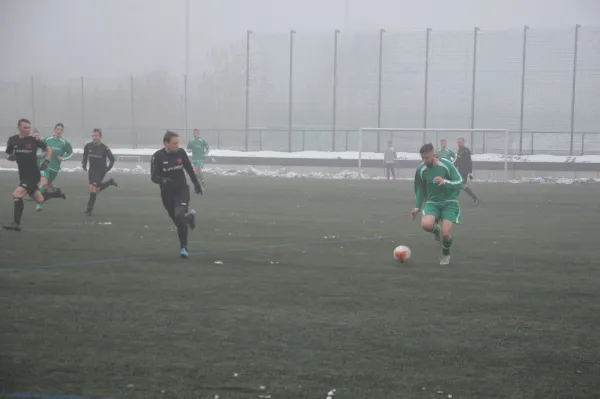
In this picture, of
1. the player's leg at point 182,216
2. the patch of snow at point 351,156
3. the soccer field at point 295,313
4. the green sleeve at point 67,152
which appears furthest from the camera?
the patch of snow at point 351,156

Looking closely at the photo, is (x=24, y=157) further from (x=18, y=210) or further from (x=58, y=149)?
(x=58, y=149)

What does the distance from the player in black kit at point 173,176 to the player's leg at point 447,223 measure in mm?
3699

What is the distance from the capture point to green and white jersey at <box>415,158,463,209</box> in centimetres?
1290

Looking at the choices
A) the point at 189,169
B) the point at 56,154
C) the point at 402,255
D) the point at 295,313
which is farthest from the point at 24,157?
the point at 295,313

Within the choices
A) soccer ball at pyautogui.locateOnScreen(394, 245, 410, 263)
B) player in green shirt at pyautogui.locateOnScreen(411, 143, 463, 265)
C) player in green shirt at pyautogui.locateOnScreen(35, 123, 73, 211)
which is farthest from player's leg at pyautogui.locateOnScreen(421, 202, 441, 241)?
player in green shirt at pyautogui.locateOnScreen(35, 123, 73, 211)

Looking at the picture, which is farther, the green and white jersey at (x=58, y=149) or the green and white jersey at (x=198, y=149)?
the green and white jersey at (x=198, y=149)

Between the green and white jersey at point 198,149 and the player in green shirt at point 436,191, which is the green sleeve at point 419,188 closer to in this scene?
the player in green shirt at point 436,191

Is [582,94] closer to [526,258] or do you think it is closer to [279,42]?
[279,42]

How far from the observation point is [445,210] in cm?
1307

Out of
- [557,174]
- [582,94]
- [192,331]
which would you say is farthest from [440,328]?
[582,94]

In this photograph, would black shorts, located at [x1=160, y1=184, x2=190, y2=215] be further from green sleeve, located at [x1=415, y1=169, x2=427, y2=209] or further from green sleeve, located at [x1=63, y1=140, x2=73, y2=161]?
green sleeve, located at [x1=63, y1=140, x2=73, y2=161]

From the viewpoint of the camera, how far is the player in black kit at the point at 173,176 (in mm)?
13062

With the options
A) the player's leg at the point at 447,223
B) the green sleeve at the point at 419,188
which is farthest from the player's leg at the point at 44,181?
the player's leg at the point at 447,223

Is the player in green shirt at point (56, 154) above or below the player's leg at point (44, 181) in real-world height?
above
